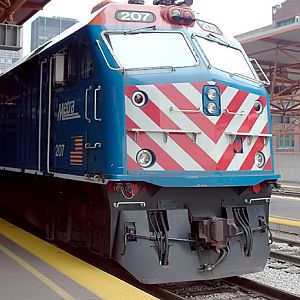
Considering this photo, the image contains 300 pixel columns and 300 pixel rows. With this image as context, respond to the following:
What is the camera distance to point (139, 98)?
601 centimetres

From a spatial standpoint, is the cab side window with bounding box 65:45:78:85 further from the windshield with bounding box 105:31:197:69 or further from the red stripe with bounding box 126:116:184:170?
the red stripe with bounding box 126:116:184:170

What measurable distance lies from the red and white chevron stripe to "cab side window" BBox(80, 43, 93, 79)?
747 millimetres

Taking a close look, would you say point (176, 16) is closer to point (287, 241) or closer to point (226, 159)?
point (226, 159)

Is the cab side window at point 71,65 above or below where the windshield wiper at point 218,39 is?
below

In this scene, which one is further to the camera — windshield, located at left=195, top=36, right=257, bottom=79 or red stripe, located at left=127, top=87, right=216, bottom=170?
windshield, located at left=195, top=36, right=257, bottom=79

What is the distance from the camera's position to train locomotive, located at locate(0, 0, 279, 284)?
5.88m

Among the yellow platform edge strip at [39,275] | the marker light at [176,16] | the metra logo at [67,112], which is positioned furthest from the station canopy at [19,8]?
the yellow platform edge strip at [39,275]

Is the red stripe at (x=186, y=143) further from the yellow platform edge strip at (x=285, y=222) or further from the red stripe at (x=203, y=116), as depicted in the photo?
the yellow platform edge strip at (x=285, y=222)

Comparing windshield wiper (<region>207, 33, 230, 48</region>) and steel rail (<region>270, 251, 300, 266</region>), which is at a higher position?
windshield wiper (<region>207, 33, 230, 48</region>)

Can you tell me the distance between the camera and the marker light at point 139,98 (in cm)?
597

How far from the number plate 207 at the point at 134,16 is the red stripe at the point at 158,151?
4.57 feet

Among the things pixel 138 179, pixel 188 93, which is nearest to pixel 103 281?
pixel 138 179

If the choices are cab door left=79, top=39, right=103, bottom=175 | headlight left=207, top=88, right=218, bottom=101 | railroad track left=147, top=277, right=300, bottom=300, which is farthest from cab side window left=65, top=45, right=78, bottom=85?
railroad track left=147, top=277, right=300, bottom=300

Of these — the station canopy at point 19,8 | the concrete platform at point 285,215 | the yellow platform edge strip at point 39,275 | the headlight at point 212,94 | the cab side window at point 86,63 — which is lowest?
the concrete platform at point 285,215
